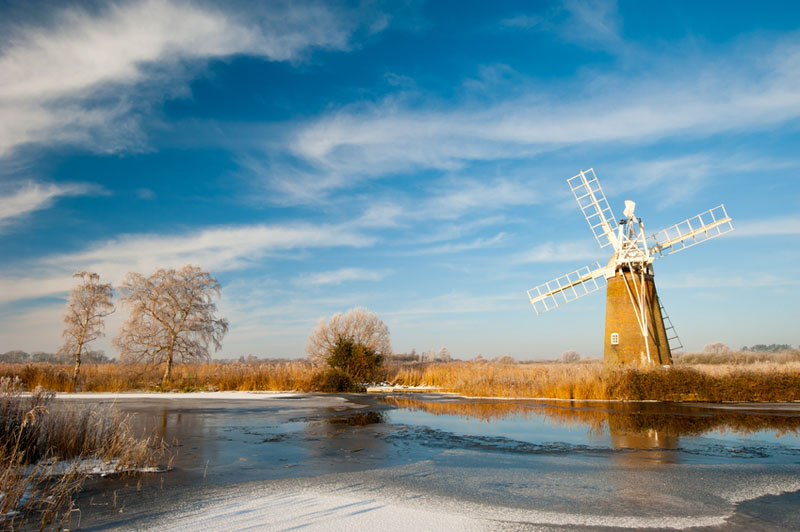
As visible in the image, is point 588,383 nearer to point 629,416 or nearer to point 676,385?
point 676,385

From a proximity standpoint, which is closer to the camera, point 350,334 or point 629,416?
point 629,416

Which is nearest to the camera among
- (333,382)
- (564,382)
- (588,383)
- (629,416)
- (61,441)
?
(61,441)

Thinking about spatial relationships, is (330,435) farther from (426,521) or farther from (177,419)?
(426,521)

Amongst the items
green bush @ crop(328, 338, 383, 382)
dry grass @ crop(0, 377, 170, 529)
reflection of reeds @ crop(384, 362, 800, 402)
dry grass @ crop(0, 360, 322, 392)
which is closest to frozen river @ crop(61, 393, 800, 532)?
dry grass @ crop(0, 377, 170, 529)

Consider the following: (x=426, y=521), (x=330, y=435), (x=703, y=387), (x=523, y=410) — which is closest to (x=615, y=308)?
(x=703, y=387)

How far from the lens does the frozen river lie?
5117mm

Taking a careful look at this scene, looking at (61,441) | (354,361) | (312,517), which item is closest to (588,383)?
(354,361)

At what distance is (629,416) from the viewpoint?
45.9ft

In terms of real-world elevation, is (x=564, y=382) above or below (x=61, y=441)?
above

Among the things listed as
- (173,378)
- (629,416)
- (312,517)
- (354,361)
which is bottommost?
(629,416)

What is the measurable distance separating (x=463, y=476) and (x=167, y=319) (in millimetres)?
25131

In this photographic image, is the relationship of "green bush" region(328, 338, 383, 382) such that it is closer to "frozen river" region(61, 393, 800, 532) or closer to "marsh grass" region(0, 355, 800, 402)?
"marsh grass" region(0, 355, 800, 402)

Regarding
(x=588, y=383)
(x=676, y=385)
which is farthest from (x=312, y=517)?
(x=676, y=385)

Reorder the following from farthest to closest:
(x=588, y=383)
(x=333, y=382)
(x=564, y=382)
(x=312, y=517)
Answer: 1. (x=333, y=382)
2. (x=564, y=382)
3. (x=588, y=383)
4. (x=312, y=517)
